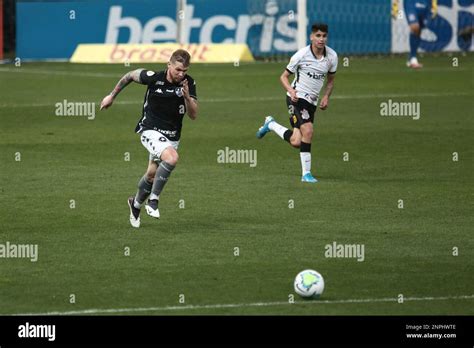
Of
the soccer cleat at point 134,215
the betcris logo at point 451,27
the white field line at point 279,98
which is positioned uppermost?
the betcris logo at point 451,27

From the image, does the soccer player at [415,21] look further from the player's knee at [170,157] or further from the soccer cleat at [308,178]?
the player's knee at [170,157]

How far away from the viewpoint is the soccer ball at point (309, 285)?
10.7 metres

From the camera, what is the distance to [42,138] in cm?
2256

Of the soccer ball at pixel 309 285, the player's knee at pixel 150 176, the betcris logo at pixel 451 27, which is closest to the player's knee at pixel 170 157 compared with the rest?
the player's knee at pixel 150 176

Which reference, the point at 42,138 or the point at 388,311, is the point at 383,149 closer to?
the point at 42,138

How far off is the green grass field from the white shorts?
2.84ft

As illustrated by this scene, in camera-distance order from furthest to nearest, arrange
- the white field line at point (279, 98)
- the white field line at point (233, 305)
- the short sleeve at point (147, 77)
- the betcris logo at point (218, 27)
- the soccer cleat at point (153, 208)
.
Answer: the betcris logo at point (218, 27) → the white field line at point (279, 98) → the soccer cleat at point (153, 208) → the short sleeve at point (147, 77) → the white field line at point (233, 305)

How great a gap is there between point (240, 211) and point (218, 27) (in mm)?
21940

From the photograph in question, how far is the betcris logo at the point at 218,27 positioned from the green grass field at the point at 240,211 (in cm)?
804

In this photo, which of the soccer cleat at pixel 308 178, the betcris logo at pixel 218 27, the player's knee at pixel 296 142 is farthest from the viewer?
the betcris logo at pixel 218 27

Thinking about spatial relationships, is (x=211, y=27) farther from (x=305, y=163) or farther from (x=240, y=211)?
(x=240, y=211)

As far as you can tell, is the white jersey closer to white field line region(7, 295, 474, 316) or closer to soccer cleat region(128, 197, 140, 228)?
soccer cleat region(128, 197, 140, 228)
